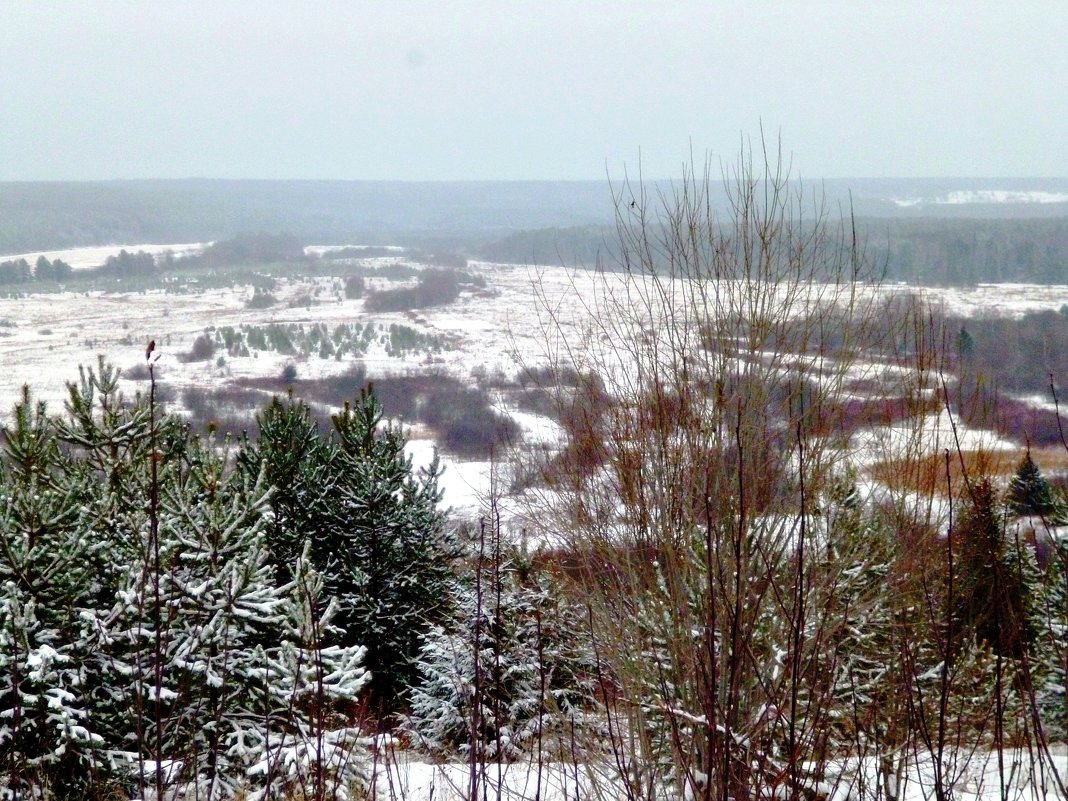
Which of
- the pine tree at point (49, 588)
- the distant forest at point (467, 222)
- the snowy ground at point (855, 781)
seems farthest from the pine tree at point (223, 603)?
the distant forest at point (467, 222)

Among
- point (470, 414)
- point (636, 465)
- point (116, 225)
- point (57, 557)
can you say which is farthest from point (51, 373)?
point (116, 225)

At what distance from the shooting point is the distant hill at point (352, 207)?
74812mm

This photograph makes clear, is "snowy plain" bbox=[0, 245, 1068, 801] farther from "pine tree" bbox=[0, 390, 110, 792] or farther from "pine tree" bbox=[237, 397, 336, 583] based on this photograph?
"pine tree" bbox=[0, 390, 110, 792]

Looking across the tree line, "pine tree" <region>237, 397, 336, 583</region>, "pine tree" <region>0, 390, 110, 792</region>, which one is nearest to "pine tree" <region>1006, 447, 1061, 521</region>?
"pine tree" <region>0, 390, 110, 792</region>

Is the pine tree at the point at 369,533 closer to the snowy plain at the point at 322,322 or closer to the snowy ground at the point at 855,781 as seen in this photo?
the snowy plain at the point at 322,322

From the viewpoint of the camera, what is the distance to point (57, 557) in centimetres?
835

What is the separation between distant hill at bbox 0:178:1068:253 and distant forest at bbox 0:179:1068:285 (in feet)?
0.88

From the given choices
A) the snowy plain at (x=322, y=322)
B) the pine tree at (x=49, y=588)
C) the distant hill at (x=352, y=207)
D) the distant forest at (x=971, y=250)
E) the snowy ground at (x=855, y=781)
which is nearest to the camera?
the snowy ground at (x=855, y=781)

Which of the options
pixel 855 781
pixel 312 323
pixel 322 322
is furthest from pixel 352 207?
pixel 855 781

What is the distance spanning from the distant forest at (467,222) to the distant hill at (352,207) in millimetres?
269

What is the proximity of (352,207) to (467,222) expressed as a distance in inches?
1282

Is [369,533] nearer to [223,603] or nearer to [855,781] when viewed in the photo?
[223,603]

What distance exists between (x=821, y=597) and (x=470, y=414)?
18409mm

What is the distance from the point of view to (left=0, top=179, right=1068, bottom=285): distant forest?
2199 cm
